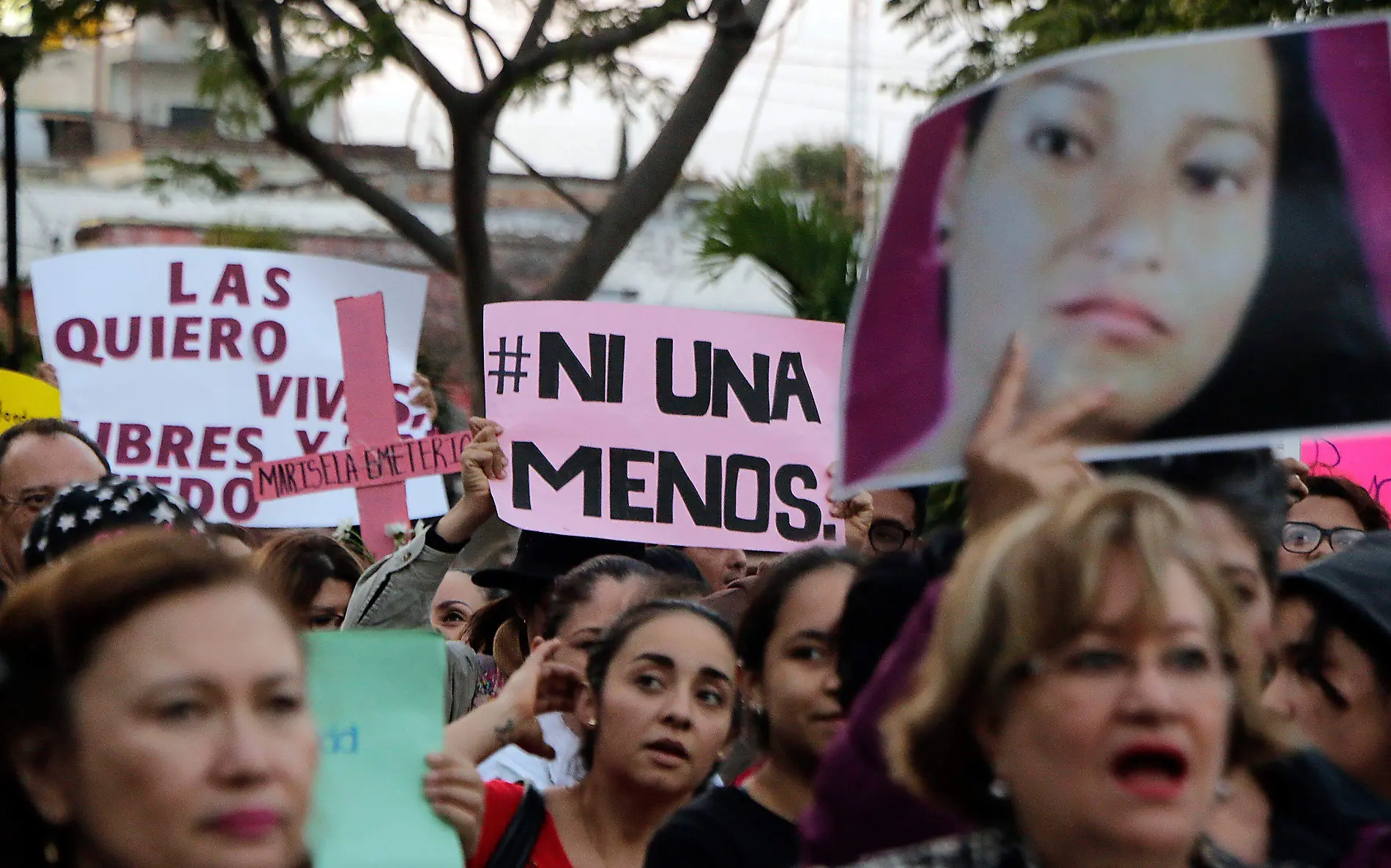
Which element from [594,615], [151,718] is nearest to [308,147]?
[594,615]

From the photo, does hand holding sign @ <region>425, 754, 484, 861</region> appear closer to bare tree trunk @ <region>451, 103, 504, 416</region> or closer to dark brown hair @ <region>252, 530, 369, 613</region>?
dark brown hair @ <region>252, 530, 369, 613</region>

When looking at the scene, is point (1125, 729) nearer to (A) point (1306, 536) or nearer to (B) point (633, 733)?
(B) point (633, 733)

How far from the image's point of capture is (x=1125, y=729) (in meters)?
2.13

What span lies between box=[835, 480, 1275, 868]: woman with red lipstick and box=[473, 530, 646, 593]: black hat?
279 cm

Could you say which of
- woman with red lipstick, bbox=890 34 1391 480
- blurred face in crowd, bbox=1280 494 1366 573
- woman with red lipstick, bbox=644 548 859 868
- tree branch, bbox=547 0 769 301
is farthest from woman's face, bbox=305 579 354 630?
tree branch, bbox=547 0 769 301

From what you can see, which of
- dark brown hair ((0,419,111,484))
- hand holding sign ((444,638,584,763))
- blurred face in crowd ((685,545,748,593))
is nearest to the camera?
hand holding sign ((444,638,584,763))

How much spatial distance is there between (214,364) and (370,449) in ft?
3.35

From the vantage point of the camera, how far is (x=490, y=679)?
5.23m

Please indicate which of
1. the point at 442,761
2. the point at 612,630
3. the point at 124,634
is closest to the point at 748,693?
the point at 612,630

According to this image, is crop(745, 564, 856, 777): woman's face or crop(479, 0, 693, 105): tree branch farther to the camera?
crop(479, 0, 693, 105): tree branch

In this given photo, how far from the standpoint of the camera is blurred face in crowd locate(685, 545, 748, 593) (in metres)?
6.20

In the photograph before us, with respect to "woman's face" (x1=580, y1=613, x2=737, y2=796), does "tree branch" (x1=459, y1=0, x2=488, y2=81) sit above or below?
above

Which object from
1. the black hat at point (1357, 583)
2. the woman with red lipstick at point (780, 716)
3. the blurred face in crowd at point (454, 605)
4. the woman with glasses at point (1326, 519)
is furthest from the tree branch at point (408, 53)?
the black hat at point (1357, 583)

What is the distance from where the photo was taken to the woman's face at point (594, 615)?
4.34 m
